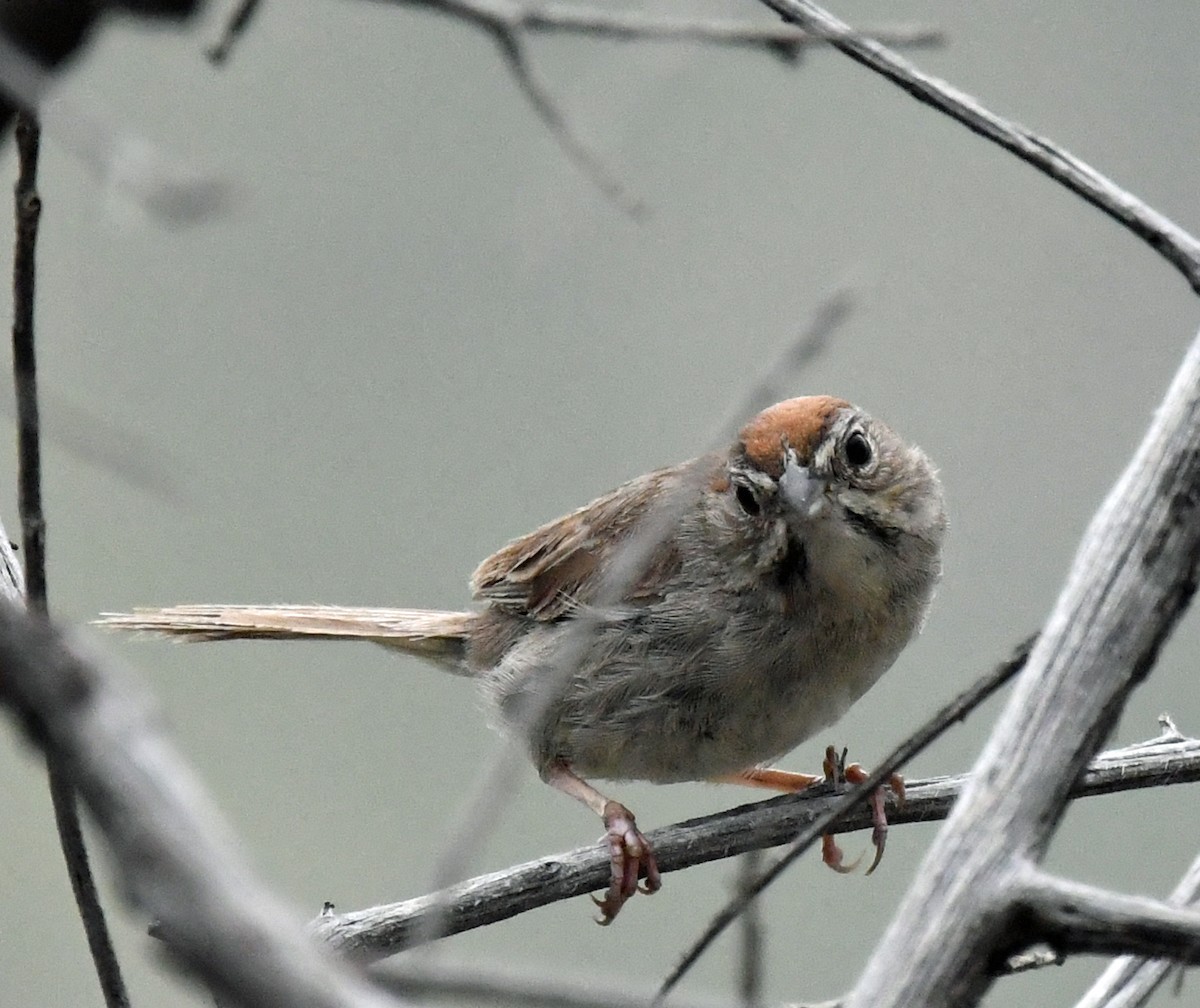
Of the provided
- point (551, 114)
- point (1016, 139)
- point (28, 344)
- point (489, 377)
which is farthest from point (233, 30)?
point (489, 377)

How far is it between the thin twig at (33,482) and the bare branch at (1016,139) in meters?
1.01

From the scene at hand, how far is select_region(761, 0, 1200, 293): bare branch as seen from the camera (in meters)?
1.82

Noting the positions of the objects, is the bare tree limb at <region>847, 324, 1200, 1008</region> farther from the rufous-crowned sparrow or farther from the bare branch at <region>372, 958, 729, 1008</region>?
the rufous-crowned sparrow

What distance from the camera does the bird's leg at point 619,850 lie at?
3.73 m

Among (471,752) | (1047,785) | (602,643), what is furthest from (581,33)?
(471,752)

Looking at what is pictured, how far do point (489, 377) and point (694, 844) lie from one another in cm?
406

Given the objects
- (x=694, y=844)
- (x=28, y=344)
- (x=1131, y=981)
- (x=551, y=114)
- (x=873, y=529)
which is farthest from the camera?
(x=873, y=529)

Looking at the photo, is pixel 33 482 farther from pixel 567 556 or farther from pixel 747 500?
pixel 567 556

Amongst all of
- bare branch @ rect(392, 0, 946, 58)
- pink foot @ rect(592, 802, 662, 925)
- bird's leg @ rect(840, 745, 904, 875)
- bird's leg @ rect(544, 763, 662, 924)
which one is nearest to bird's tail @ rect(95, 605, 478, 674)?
bird's leg @ rect(544, 763, 662, 924)

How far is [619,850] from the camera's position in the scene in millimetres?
3703

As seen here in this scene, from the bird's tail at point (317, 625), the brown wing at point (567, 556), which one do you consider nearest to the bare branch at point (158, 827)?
the brown wing at point (567, 556)

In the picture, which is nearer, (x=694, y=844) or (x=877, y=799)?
(x=694, y=844)

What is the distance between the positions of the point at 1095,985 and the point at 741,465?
6.45 feet

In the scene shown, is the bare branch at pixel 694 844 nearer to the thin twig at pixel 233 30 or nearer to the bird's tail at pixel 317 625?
the thin twig at pixel 233 30
